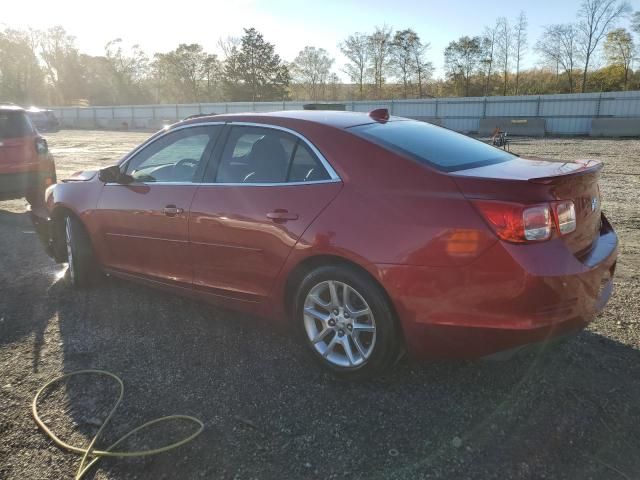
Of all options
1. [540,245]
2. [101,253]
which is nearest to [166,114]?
[101,253]

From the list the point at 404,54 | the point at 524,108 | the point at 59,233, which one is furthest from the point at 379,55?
the point at 59,233

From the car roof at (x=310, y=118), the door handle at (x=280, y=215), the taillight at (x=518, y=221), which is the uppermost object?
the car roof at (x=310, y=118)

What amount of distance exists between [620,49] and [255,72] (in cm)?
3695

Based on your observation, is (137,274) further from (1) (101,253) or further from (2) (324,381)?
(2) (324,381)

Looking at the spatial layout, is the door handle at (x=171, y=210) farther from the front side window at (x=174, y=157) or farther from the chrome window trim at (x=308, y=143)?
the chrome window trim at (x=308, y=143)

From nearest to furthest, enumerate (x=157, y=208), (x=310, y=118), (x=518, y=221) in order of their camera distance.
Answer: (x=518, y=221)
(x=310, y=118)
(x=157, y=208)

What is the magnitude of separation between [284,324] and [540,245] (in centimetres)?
169

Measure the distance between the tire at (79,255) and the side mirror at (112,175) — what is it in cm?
63

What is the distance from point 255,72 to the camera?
58.2m

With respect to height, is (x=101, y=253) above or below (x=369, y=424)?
above

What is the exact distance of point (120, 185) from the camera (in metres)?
4.20

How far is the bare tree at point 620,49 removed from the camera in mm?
43188

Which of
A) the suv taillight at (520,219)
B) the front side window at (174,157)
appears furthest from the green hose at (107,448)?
the suv taillight at (520,219)

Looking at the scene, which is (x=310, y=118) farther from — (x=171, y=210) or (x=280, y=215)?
(x=171, y=210)
